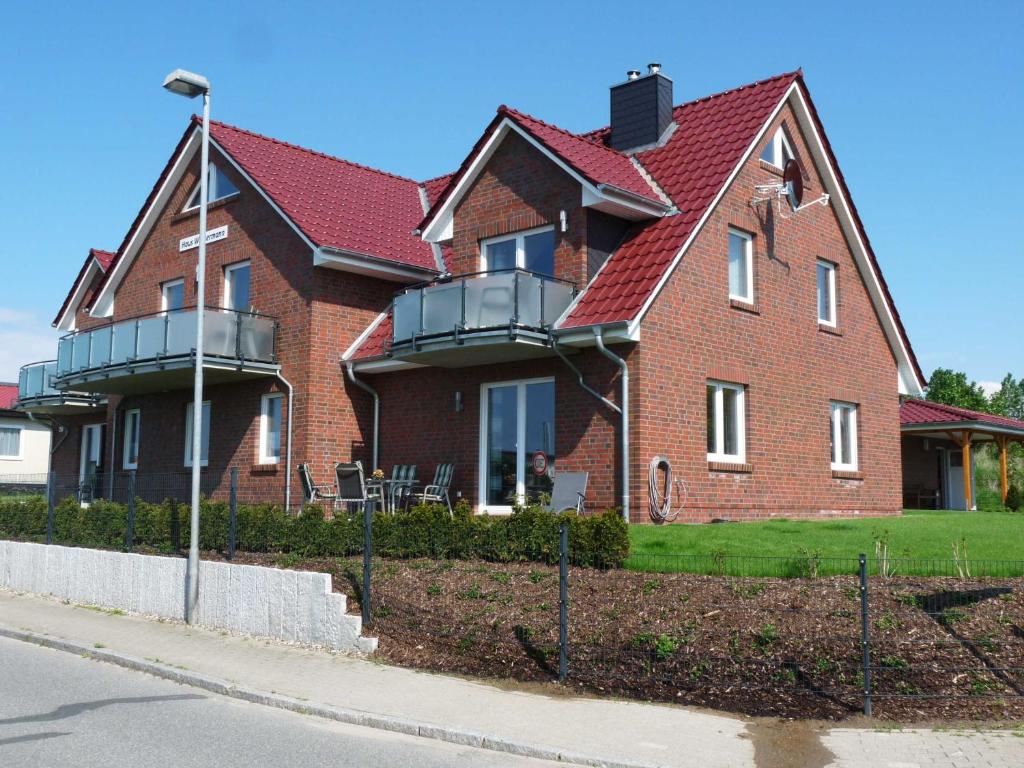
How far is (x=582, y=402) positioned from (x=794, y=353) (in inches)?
205

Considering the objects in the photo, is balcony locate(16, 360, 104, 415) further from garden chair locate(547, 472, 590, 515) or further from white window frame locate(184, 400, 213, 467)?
garden chair locate(547, 472, 590, 515)

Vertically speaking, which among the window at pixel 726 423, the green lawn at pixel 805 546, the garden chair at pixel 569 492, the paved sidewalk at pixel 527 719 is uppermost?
the window at pixel 726 423

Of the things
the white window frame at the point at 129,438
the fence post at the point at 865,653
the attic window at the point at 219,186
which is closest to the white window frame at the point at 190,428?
the white window frame at the point at 129,438

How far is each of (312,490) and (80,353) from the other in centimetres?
793

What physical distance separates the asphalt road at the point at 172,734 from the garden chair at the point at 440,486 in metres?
8.26

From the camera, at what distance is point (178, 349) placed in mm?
20328

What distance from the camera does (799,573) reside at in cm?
1069

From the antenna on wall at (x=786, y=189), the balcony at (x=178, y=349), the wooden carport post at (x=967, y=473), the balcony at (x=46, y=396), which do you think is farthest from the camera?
the wooden carport post at (x=967, y=473)

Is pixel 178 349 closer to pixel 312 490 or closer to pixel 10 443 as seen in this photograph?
pixel 312 490

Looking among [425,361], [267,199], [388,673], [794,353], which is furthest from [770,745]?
[267,199]

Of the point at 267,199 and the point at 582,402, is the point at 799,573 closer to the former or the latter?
the point at 582,402

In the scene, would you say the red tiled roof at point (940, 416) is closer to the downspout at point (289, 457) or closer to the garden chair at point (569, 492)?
the garden chair at point (569, 492)

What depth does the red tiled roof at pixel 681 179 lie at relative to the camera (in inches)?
650

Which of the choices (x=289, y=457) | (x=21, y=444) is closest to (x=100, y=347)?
(x=289, y=457)
